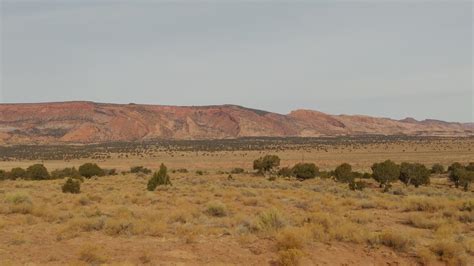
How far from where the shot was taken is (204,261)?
10.3 meters

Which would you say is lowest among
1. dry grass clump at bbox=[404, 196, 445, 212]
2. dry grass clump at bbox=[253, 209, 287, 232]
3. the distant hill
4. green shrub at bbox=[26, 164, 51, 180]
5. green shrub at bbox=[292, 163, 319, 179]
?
green shrub at bbox=[26, 164, 51, 180]

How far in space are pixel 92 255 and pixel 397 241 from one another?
7.21 metres

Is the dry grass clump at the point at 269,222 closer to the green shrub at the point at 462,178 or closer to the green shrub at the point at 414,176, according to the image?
the green shrub at the point at 414,176

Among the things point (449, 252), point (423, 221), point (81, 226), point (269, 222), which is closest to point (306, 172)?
point (423, 221)

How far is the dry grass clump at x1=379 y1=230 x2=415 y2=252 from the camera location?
1123cm

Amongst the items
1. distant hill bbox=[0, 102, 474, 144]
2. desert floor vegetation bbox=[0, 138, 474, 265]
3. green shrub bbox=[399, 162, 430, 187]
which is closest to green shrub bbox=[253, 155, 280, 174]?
green shrub bbox=[399, 162, 430, 187]

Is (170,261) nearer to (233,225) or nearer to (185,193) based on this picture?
(233,225)

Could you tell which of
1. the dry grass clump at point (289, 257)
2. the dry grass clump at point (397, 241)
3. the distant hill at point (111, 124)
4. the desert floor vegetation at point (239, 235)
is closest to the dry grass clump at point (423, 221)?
the desert floor vegetation at point (239, 235)

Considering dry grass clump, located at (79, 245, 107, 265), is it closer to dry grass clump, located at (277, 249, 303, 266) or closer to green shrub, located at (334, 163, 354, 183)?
dry grass clump, located at (277, 249, 303, 266)

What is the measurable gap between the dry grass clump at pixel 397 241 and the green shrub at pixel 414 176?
23.0 metres

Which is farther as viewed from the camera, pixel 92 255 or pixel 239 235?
pixel 239 235

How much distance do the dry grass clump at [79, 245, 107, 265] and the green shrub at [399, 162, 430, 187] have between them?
27.4 m

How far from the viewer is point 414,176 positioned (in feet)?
109

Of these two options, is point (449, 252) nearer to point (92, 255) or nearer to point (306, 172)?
point (92, 255)
